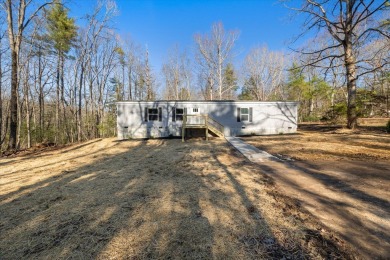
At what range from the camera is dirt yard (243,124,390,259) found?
2.40 m

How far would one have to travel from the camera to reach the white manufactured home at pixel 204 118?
14.4 meters

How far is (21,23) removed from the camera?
34.0ft

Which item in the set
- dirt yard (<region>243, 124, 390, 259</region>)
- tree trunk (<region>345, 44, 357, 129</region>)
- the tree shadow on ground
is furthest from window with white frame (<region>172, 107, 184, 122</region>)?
tree trunk (<region>345, 44, 357, 129</region>)

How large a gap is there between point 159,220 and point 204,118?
467 inches

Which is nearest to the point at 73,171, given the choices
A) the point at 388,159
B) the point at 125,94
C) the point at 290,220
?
the point at 290,220

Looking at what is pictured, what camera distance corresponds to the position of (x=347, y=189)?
148 inches

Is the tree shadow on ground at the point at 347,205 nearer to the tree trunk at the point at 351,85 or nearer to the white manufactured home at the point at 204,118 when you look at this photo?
the tree trunk at the point at 351,85

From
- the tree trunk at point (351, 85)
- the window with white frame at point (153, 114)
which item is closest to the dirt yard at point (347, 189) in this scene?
the tree trunk at point (351, 85)

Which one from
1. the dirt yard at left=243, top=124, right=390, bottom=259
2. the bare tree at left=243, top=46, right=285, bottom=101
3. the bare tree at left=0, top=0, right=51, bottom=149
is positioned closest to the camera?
the dirt yard at left=243, top=124, right=390, bottom=259

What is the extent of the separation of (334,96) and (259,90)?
10240mm

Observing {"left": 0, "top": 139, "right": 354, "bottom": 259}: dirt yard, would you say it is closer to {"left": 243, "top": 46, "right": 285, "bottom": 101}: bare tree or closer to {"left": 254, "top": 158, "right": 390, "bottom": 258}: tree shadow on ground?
{"left": 254, "top": 158, "right": 390, "bottom": 258}: tree shadow on ground

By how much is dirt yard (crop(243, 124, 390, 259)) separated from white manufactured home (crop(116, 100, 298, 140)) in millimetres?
8239

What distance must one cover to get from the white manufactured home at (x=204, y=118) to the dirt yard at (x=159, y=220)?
30.7ft

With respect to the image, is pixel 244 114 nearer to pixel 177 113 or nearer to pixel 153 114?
pixel 177 113
